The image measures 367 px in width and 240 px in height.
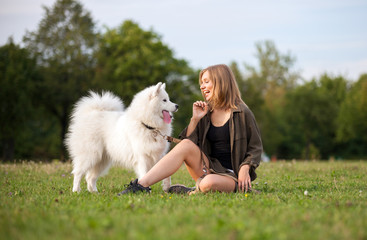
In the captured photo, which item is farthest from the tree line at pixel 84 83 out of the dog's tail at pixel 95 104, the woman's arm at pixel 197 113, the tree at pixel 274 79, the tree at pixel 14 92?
the woman's arm at pixel 197 113

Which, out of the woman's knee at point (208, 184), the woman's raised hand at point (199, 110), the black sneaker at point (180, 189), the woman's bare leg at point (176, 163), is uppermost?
the woman's raised hand at point (199, 110)

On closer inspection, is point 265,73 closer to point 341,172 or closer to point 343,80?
point 343,80

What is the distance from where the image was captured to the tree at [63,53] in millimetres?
25016

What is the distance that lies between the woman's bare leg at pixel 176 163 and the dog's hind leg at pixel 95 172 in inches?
75.2

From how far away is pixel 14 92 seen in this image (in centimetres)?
2320

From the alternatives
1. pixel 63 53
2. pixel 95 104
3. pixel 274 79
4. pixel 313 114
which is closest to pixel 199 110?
pixel 95 104

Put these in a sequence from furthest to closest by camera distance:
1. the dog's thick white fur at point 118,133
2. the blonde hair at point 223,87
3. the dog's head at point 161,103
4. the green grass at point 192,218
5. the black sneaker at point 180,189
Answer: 1. the dog's head at point 161,103
2. the dog's thick white fur at point 118,133
3. the black sneaker at point 180,189
4. the blonde hair at point 223,87
5. the green grass at point 192,218

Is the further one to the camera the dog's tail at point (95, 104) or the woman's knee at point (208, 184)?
the dog's tail at point (95, 104)

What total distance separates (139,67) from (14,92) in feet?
29.2

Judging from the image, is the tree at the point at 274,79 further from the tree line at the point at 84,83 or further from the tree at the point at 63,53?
the tree at the point at 63,53

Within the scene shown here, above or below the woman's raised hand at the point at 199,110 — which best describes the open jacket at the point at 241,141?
below

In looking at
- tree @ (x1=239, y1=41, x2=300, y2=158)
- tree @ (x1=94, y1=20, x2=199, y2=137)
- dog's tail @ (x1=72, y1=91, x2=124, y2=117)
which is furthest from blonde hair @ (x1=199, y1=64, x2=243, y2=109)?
tree @ (x1=239, y1=41, x2=300, y2=158)

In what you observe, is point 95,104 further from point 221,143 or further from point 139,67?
point 139,67

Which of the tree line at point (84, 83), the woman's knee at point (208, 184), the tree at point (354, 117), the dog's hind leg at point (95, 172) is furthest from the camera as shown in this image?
the tree at point (354, 117)
